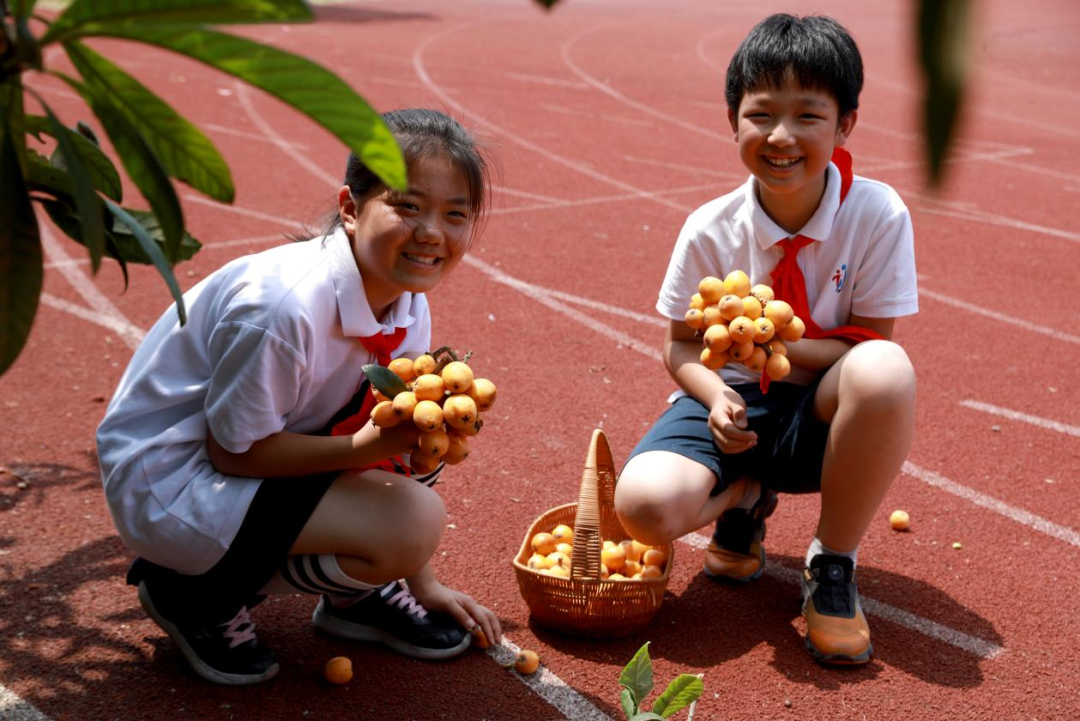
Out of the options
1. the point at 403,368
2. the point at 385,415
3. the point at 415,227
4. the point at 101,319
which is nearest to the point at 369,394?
the point at 403,368

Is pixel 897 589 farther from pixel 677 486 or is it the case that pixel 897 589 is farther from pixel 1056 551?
pixel 677 486

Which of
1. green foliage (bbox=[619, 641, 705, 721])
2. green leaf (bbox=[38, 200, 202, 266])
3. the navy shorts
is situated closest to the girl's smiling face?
green leaf (bbox=[38, 200, 202, 266])

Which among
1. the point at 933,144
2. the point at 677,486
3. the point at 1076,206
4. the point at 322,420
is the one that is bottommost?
the point at 1076,206

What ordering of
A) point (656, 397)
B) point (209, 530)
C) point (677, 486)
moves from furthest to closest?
point (656, 397) → point (677, 486) → point (209, 530)

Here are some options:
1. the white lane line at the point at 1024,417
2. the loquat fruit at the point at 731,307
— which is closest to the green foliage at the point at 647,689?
the loquat fruit at the point at 731,307

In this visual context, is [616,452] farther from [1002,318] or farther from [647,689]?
[1002,318]

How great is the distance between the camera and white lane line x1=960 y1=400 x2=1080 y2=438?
4582 mm

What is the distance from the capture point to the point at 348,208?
279 centimetres

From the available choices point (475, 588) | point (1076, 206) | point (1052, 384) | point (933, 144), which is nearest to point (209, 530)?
point (475, 588)

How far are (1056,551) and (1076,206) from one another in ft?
19.2

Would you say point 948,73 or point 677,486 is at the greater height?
point 948,73

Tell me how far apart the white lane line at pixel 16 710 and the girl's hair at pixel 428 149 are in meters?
1.30

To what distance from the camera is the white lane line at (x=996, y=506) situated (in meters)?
3.73

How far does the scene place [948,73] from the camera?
0.44m
